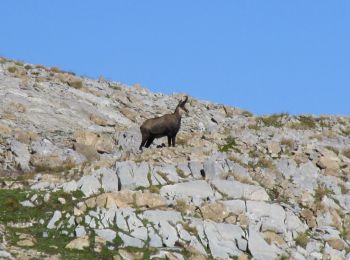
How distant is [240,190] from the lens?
86.2 feet

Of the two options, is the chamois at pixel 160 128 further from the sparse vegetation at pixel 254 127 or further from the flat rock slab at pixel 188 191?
the flat rock slab at pixel 188 191

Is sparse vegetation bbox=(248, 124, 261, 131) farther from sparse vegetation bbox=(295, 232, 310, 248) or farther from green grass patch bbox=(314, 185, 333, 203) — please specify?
sparse vegetation bbox=(295, 232, 310, 248)

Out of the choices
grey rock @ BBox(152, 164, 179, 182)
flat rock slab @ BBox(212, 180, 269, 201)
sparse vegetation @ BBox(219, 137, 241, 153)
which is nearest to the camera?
flat rock slab @ BBox(212, 180, 269, 201)

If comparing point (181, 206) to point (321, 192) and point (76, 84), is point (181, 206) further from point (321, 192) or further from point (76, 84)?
point (76, 84)

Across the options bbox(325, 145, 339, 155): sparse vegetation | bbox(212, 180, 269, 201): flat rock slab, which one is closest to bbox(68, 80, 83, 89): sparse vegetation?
bbox(325, 145, 339, 155): sparse vegetation

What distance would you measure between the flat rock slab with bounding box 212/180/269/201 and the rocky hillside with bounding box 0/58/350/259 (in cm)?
4

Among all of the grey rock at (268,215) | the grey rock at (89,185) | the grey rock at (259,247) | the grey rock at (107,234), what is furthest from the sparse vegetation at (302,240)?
the grey rock at (89,185)

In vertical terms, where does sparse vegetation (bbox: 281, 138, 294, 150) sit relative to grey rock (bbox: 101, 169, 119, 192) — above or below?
above

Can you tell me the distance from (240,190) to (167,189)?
283cm

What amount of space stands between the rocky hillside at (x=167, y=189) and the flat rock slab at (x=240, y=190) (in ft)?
0.13

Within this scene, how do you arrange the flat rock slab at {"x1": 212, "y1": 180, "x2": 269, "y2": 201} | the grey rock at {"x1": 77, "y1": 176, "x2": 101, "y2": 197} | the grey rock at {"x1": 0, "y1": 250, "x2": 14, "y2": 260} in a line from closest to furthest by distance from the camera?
1. the grey rock at {"x1": 0, "y1": 250, "x2": 14, "y2": 260}
2. the grey rock at {"x1": 77, "y1": 176, "x2": 101, "y2": 197}
3. the flat rock slab at {"x1": 212, "y1": 180, "x2": 269, "y2": 201}

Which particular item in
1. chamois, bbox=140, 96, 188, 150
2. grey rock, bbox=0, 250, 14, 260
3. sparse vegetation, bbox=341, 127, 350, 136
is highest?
sparse vegetation, bbox=341, 127, 350, 136

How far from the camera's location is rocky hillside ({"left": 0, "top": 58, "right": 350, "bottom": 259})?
2239 cm

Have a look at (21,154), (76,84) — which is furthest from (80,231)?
(76,84)
